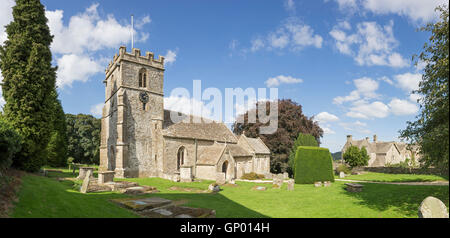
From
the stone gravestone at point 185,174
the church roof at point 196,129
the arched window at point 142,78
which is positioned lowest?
the stone gravestone at point 185,174

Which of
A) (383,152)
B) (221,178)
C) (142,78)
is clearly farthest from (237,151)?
(383,152)

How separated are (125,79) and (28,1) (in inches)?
419

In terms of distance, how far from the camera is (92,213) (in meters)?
8.26

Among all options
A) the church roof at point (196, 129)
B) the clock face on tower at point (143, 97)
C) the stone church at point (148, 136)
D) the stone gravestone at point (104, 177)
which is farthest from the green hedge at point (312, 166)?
the clock face on tower at point (143, 97)

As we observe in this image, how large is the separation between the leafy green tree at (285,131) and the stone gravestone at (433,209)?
29.7 metres

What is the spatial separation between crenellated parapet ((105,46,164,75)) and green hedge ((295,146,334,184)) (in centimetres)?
2056

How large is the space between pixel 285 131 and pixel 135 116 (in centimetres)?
2283

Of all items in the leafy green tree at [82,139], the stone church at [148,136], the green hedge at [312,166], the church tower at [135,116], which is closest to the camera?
the green hedge at [312,166]

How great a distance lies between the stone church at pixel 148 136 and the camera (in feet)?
84.9

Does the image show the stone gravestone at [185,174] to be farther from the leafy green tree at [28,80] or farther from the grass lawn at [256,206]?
the leafy green tree at [28,80]

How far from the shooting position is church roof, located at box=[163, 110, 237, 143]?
2877 cm

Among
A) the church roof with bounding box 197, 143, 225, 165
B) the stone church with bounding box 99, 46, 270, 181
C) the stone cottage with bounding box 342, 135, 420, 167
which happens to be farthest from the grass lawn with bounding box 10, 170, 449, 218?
the stone cottage with bounding box 342, 135, 420, 167

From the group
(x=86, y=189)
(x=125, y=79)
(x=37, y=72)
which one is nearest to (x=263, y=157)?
(x=125, y=79)
